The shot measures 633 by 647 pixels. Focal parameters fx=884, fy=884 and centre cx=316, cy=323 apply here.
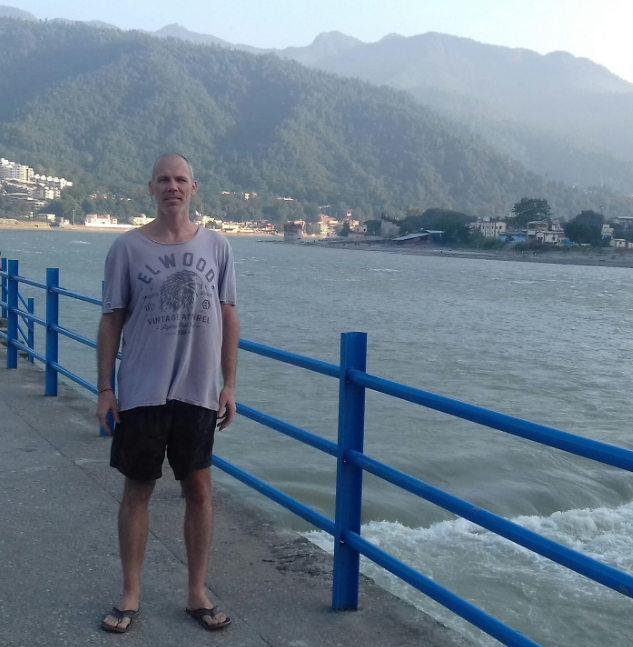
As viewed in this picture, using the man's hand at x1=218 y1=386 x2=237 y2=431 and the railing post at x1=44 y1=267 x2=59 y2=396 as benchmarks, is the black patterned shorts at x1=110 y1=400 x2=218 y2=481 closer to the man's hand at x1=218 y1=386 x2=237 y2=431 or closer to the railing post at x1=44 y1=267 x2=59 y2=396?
the man's hand at x1=218 y1=386 x2=237 y2=431

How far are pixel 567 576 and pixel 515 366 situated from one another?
1586 cm

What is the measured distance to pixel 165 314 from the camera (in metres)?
2.75

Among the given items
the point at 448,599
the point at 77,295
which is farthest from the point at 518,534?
the point at 77,295

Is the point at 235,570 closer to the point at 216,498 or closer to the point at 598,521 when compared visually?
the point at 216,498

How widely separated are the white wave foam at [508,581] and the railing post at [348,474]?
6.87ft

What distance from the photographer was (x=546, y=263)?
9969cm

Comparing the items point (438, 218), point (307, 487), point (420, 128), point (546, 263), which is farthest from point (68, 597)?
point (420, 128)

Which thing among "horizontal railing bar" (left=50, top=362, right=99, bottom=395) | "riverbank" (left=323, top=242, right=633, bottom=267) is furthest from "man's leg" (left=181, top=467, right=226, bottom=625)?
"riverbank" (left=323, top=242, right=633, bottom=267)

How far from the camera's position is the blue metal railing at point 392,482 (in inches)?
89.0

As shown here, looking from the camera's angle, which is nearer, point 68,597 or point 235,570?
point 68,597

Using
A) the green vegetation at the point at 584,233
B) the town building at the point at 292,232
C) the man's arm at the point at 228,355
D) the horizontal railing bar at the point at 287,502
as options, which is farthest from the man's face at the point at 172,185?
the town building at the point at 292,232

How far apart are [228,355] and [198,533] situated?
62 centimetres

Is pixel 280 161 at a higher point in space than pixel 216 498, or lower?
higher

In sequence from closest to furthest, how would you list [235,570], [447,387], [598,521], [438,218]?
[235,570]
[598,521]
[447,387]
[438,218]
